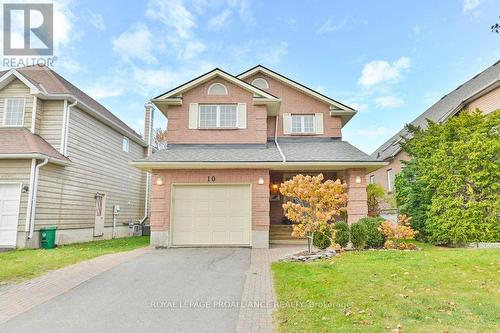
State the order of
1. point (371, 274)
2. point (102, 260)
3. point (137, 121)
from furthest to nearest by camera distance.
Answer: point (137, 121) < point (102, 260) < point (371, 274)

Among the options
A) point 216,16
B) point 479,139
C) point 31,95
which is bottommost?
point 479,139

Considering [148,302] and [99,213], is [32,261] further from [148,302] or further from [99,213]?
[99,213]

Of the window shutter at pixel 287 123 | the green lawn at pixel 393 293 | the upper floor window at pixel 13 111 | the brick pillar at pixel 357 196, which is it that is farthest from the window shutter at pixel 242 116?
the upper floor window at pixel 13 111

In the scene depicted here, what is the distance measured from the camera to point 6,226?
1145 cm

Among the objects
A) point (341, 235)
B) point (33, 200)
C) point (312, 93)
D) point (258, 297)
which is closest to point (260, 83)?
point (312, 93)

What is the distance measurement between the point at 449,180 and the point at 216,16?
1404cm

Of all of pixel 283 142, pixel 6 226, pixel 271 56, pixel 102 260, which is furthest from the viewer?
pixel 271 56

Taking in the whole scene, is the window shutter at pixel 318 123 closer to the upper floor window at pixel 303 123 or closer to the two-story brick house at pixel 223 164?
the upper floor window at pixel 303 123

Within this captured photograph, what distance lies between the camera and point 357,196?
40.4ft

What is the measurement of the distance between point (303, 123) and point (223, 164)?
575 centimetres

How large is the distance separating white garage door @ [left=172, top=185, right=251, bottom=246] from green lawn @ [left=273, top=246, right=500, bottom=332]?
379 centimetres

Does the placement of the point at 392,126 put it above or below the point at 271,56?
below

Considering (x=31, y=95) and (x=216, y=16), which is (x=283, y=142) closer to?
(x=216, y=16)

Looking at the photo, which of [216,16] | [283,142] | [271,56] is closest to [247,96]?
[283,142]
